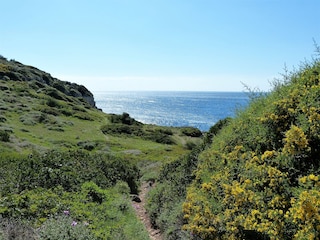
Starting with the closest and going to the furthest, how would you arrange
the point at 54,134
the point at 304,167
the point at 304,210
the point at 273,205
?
1. the point at 304,210
2. the point at 273,205
3. the point at 304,167
4. the point at 54,134

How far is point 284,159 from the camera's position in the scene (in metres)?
6.23

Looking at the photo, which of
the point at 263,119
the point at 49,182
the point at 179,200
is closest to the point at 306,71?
the point at 263,119

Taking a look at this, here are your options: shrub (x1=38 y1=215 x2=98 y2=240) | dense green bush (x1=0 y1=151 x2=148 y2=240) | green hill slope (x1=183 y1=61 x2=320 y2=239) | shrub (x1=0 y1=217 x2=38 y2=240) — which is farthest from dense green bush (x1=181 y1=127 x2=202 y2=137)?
shrub (x1=0 y1=217 x2=38 y2=240)

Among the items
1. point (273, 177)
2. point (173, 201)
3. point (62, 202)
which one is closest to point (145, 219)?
point (173, 201)

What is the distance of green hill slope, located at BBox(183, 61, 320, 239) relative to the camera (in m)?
5.21

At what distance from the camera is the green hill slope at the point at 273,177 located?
5.21m

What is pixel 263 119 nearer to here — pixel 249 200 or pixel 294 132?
pixel 294 132

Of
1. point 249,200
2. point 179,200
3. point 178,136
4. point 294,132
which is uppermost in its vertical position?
point 294,132

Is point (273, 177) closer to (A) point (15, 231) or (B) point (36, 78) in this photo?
(A) point (15, 231)

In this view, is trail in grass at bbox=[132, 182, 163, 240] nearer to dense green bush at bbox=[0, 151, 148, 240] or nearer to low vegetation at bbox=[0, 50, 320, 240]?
low vegetation at bbox=[0, 50, 320, 240]

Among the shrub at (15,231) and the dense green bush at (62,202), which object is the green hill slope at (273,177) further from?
the shrub at (15,231)

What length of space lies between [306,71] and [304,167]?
277 cm

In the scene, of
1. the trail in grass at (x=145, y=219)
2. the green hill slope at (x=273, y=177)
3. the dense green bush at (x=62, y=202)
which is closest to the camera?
the green hill slope at (x=273, y=177)

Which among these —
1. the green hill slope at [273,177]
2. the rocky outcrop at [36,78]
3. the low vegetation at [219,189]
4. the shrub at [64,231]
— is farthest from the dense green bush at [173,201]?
the rocky outcrop at [36,78]
